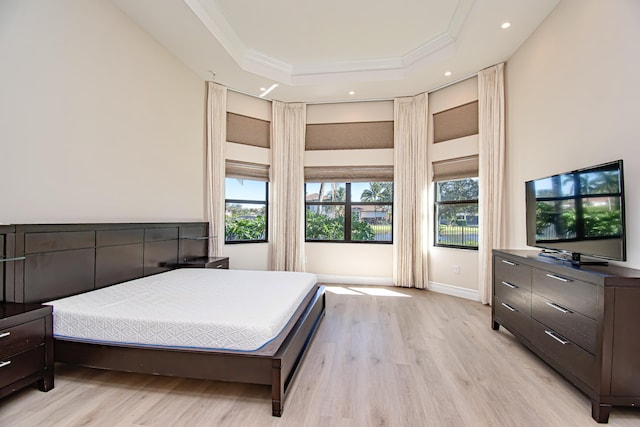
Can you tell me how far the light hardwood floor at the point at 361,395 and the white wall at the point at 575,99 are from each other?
1150 mm

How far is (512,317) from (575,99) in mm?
2012

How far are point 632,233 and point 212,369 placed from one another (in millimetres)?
2930

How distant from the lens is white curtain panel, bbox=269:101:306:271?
482 centimetres

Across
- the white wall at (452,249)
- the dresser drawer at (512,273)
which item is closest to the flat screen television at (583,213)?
the dresser drawer at (512,273)

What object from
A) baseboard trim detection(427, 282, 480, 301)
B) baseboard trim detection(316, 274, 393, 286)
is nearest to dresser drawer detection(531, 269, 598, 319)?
baseboard trim detection(427, 282, 480, 301)

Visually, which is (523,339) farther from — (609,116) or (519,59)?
(519,59)

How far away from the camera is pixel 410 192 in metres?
4.59

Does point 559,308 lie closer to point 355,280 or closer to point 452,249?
point 452,249

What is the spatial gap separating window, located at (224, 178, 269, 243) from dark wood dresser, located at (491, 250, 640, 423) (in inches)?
151

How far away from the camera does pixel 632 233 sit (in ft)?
6.41

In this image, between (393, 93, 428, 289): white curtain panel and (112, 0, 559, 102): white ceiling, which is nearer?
(112, 0, 559, 102): white ceiling

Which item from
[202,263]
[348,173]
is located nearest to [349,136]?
[348,173]

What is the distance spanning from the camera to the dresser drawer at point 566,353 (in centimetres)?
171

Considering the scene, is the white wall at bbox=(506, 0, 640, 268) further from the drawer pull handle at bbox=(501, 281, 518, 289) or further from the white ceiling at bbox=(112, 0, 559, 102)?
the drawer pull handle at bbox=(501, 281, 518, 289)
